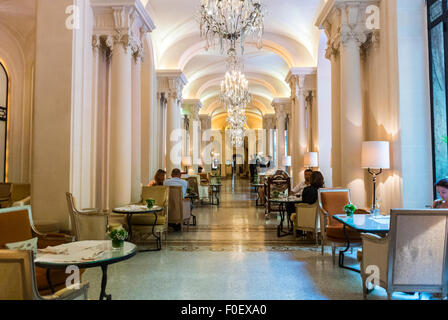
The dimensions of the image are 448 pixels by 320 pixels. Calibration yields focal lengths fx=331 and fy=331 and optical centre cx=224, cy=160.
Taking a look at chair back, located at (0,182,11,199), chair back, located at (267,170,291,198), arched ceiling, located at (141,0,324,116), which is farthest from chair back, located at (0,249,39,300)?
chair back, located at (0,182,11,199)

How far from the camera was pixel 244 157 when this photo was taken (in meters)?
36.8

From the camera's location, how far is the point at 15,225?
344 centimetres

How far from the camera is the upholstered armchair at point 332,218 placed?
471cm

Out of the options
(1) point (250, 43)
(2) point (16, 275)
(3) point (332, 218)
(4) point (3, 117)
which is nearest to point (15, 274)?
(2) point (16, 275)

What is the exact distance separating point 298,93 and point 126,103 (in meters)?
7.13

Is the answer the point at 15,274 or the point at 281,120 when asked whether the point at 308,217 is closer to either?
the point at 15,274

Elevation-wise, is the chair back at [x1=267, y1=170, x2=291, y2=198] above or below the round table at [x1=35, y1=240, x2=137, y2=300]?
above

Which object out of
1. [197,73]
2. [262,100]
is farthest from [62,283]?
[262,100]

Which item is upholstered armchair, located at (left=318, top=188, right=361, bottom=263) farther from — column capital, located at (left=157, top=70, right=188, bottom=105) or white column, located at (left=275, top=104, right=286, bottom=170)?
white column, located at (left=275, top=104, right=286, bottom=170)

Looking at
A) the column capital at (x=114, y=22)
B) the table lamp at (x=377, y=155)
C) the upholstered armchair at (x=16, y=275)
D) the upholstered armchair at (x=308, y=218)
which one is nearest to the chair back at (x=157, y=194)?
the upholstered armchair at (x=308, y=218)

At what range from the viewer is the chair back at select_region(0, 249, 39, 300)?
180 cm

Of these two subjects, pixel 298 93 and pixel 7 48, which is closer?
pixel 7 48

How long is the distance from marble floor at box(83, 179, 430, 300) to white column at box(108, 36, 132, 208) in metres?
1.42
